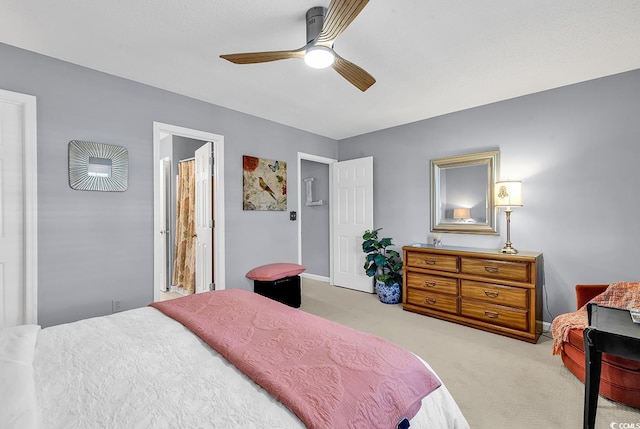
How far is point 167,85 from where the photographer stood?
9.31ft

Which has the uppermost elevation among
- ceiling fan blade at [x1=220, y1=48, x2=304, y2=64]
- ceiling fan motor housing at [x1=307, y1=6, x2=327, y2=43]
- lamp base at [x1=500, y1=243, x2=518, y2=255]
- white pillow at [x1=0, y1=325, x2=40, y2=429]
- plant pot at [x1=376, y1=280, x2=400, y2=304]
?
ceiling fan motor housing at [x1=307, y1=6, x2=327, y2=43]

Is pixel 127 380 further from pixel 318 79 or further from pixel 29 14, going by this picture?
pixel 318 79

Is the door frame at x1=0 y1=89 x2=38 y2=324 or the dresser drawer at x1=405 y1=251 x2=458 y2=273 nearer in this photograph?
the door frame at x1=0 y1=89 x2=38 y2=324

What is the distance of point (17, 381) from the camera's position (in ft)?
3.04

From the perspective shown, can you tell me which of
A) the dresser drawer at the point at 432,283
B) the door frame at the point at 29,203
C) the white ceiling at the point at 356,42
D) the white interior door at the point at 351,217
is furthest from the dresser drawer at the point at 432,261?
the door frame at the point at 29,203

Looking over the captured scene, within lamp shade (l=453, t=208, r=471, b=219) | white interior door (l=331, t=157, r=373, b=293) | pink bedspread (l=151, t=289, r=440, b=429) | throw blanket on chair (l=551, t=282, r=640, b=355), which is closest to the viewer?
pink bedspread (l=151, t=289, r=440, b=429)

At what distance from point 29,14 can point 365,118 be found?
322 cm

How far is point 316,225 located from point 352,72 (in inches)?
143

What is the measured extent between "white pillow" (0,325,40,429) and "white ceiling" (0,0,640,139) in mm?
1898

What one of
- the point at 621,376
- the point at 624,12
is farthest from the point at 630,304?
the point at 624,12

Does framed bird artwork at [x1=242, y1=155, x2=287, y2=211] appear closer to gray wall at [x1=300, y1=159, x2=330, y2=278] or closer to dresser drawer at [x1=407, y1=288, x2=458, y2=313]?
gray wall at [x1=300, y1=159, x2=330, y2=278]

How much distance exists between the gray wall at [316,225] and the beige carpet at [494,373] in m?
1.76

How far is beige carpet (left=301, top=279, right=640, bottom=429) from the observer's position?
1729mm

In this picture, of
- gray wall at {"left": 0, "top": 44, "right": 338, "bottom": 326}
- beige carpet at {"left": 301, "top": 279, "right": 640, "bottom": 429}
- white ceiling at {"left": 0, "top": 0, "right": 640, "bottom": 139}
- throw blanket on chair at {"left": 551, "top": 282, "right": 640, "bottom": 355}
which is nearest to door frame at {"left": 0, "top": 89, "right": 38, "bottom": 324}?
gray wall at {"left": 0, "top": 44, "right": 338, "bottom": 326}
